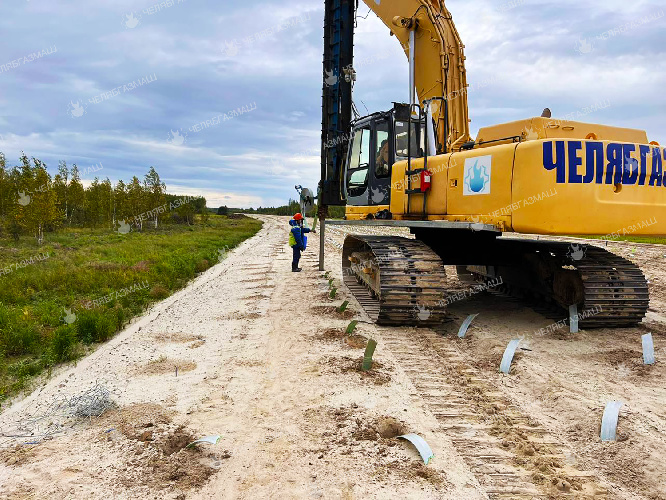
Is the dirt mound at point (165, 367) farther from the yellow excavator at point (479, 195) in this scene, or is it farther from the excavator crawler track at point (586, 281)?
the excavator crawler track at point (586, 281)

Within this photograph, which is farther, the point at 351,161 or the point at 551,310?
the point at 351,161

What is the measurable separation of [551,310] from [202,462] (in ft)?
21.1

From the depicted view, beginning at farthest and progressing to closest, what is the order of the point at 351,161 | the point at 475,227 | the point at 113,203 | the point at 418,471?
the point at 113,203, the point at 351,161, the point at 475,227, the point at 418,471

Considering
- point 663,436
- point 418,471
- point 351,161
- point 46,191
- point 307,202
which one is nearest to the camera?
point 418,471

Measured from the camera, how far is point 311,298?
9125 mm

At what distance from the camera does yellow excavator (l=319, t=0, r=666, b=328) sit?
17.1ft

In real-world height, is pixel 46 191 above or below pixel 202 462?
above

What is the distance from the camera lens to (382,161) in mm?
7824

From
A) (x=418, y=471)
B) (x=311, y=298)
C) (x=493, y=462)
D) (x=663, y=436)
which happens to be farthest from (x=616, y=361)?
(x=311, y=298)

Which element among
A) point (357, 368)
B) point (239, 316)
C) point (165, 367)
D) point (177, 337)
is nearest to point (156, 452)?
point (165, 367)

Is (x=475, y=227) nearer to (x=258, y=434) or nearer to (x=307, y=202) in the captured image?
(x=258, y=434)

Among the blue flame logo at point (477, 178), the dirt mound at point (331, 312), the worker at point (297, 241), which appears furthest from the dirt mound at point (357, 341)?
the worker at point (297, 241)

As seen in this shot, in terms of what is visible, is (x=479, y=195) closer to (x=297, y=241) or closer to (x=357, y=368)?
(x=357, y=368)

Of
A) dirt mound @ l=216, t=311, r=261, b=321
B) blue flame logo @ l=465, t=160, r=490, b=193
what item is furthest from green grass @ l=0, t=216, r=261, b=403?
blue flame logo @ l=465, t=160, r=490, b=193
